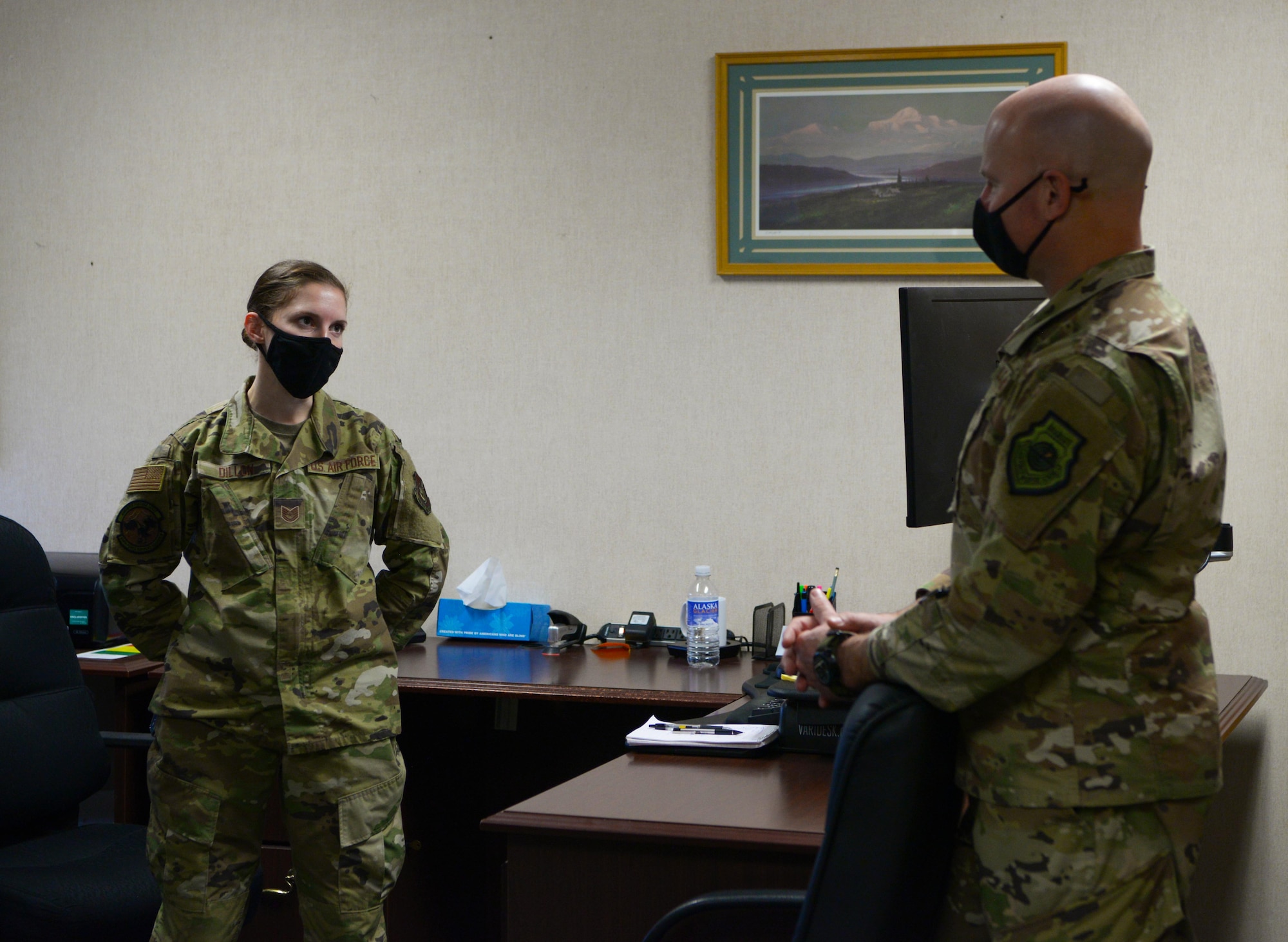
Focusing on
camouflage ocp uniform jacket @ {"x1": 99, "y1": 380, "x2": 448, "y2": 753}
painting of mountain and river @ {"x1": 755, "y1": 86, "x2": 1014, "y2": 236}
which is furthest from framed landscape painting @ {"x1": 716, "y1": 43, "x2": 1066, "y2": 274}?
camouflage ocp uniform jacket @ {"x1": 99, "y1": 380, "x2": 448, "y2": 753}

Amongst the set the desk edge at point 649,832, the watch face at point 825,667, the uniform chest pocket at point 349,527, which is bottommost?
the desk edge at point 649,832

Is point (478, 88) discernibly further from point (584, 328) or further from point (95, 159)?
point (95, 159)

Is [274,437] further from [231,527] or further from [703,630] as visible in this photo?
[703,630]

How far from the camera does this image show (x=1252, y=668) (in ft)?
8.53

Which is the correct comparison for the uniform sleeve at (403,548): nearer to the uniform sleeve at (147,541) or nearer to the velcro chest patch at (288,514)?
the velcro chest patch at (288,514)

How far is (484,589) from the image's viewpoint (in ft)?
9.35

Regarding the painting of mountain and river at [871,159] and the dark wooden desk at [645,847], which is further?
the painting of mountain and river at [871,159]

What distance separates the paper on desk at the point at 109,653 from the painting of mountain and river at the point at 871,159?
1.85 m


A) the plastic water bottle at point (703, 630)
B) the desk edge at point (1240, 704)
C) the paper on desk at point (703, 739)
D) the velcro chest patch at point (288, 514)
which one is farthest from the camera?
the plastic water bottle at point (703, 630)

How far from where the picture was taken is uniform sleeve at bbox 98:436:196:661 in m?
1.83

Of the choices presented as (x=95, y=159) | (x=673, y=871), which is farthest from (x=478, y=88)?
(x=673, y=871)

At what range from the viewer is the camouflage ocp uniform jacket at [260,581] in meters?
1.77

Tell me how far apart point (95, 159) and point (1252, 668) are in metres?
3.31

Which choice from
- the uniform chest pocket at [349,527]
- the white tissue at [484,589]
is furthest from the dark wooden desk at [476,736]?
the uniform chest pocket at [349,527]
